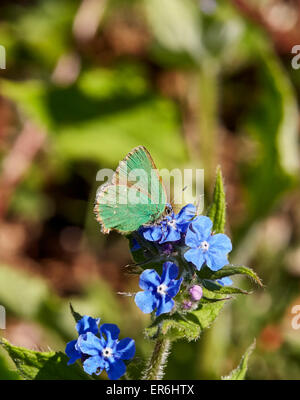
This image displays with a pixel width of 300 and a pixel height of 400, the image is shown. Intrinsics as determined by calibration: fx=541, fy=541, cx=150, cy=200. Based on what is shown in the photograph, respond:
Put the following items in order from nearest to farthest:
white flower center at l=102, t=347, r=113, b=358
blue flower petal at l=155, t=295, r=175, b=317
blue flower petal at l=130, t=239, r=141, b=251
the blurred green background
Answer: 1. blue flower petal at l=155, t=295, r=175, b=317
2. white flower center at l=102, t=347, r=113, b=358
3. blue flower petal at l=130, t=239, r=141, b=251
4. the blurred green background

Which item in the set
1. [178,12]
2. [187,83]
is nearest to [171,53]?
[178,12]

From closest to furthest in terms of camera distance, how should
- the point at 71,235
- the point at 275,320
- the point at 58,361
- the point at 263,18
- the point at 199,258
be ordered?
the point at 199,258 → the point at 58,361 → the point at 275,320 → the point at 71,235 → the point at 263,18

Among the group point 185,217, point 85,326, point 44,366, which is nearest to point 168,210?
point 185,217

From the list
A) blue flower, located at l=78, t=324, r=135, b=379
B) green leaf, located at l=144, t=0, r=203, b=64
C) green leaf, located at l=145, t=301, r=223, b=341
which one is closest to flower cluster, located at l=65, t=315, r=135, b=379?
blue flower, located at l=78, t=324, r=135, b=379

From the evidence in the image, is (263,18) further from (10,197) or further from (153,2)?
(10,197)

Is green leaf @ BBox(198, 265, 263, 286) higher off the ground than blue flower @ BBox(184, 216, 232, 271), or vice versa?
blue flower @ BBox(184, 216, 232, 271)

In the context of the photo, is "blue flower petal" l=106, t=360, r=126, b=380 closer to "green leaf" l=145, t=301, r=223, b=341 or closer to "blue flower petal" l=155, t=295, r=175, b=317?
"green leaf" l=145, t=301, r=223, b=341
